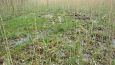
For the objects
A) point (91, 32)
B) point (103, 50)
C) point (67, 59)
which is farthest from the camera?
Result: point (91, 32)

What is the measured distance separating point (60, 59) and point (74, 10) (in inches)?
178

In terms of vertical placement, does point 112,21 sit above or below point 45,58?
above

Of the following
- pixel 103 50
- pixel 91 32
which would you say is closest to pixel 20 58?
pixel 103 50

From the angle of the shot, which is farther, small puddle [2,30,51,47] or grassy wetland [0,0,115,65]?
small puddle [2,30,51,47]

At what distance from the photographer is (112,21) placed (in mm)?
4652

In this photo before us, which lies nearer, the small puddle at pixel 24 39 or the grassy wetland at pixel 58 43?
the grassy wetland at pixel 58 43

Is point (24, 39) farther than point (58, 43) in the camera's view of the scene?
Yes

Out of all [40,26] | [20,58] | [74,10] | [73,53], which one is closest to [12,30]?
[40,26]

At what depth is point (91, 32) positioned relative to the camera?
4.97m

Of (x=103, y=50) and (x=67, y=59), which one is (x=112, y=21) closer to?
(x=103, y=50)

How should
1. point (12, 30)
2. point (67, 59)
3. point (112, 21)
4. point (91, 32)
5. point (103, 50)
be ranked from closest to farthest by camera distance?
1. point (67, 59)
2. point (103, 50)
3. point (112, 21)
4. point (91, 32)
5. point (12, 30)

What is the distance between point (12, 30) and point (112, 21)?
2302mm

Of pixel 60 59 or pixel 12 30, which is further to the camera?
pixel 12 30

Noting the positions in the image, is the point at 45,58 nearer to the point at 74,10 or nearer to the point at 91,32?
the point at 91,32
